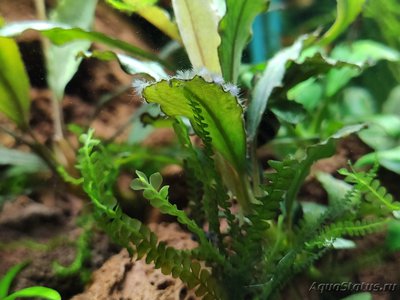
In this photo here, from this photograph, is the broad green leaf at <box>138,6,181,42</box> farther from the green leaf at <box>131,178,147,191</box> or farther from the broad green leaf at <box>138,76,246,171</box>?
the green leaf at <box>131,178,147,191</box>

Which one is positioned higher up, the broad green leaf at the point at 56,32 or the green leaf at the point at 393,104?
Result: the broad green leaf at the point at 56,32

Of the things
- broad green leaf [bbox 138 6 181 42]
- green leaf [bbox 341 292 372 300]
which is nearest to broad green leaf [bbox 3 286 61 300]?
green leaf [bbox 341 292 372 300]

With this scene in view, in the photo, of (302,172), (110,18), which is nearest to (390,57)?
(302,172)

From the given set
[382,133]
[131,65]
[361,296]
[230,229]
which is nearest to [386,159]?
[382,133]

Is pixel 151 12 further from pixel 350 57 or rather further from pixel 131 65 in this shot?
pixel 350 57

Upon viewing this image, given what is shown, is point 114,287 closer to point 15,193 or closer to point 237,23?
point 15,193

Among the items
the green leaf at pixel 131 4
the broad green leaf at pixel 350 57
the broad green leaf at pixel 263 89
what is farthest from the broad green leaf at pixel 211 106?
the broad green leaf at pixel 350 57

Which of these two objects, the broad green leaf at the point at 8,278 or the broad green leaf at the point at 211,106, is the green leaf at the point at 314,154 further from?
the broad green leaf at the point at 8,278
